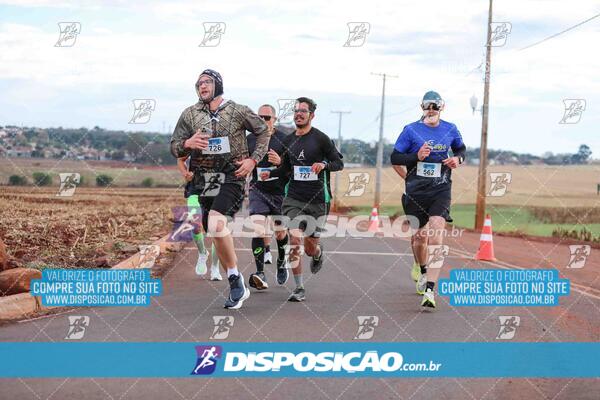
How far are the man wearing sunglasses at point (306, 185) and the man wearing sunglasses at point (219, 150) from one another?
129cm

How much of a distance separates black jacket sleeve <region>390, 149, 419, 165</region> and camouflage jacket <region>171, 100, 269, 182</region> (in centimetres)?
203

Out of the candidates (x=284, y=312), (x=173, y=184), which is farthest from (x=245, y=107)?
(x=173, y=184)

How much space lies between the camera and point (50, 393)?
21.7 ft

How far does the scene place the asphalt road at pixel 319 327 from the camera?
271 inches

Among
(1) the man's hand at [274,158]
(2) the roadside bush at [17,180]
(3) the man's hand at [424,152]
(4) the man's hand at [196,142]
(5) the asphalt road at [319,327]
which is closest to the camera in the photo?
(5) the asphalt road at [319,327]

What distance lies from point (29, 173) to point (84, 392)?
37.5 ft

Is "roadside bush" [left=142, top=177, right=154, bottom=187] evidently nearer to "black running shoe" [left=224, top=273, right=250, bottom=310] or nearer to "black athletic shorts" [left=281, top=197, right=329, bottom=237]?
"black athletic shorts" [left=281, top=197, right=329, bottom=237]

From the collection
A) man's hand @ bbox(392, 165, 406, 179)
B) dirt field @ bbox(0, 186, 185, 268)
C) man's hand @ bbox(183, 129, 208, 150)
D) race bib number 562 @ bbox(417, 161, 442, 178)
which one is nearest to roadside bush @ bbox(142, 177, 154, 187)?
dirt field @ bbox(0, 186, 185, 268)

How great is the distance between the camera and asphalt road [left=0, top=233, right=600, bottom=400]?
688 cm

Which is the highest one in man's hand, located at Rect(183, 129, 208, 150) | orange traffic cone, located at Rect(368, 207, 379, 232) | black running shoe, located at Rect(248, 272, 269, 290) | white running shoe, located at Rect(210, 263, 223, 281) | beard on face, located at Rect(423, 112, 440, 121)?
beard on face, located at Rect(423, 112, 440, 121)

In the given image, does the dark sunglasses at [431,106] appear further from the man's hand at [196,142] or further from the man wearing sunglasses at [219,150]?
the man's hand at [196,142]

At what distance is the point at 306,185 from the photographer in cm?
1169

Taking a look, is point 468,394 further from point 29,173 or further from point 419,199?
point 29,173

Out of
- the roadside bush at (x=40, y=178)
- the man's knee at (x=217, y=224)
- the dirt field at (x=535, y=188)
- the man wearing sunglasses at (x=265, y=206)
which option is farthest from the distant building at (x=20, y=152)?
the dirt field at (x=535, y=188)
